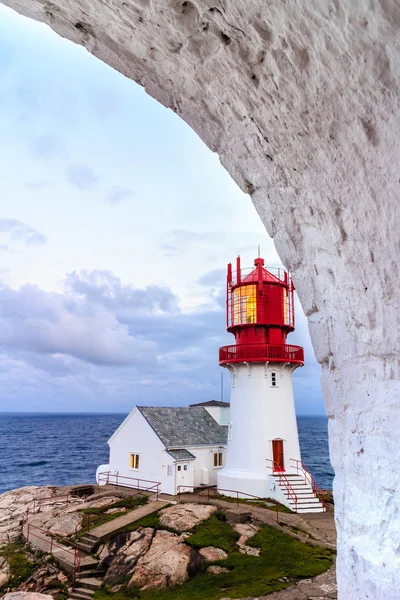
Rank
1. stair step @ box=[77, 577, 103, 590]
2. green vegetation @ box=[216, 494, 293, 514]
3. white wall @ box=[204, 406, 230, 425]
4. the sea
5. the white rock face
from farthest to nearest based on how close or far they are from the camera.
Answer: the sea < white wall @ box=[204, 406, 230, 425] < green vegetation @ box=[216, 494, 293, 514] < stair step @ box=[77, 577, 103, 590] < the white rock face

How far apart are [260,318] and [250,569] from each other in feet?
37.9

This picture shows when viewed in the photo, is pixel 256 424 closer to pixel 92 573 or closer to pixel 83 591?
pixel 92 573

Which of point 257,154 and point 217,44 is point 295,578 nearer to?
point 257,154

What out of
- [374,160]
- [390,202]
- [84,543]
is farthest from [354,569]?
[84,543]

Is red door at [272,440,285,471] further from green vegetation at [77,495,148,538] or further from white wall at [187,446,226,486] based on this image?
green vegetation at [77,495,148,538]

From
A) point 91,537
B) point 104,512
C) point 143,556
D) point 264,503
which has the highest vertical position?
point 264,503

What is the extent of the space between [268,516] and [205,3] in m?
18.2

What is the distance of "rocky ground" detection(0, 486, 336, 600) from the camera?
13.5 meters

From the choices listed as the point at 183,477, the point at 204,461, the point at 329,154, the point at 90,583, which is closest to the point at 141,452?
the point at 183,477

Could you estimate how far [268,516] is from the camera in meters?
17.8

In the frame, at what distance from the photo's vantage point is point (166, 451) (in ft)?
73.5

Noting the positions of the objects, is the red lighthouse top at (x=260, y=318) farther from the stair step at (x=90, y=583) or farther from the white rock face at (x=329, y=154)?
the white rock face at (x=329, y=154)

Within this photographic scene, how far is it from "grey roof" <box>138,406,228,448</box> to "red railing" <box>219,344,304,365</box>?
4656 mm

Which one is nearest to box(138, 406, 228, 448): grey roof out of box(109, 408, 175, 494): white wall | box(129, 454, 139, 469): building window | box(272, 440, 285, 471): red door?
box(109, 408, 175, 494): white wall
